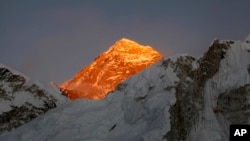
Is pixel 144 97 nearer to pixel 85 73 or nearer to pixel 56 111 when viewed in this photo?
pixel 56 111

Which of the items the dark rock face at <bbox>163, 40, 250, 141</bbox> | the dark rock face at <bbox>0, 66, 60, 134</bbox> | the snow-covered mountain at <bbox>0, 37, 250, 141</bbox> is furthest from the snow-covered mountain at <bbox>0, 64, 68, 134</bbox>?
the dark rock face at <bbox>163, 40, 250, 141</bbox>

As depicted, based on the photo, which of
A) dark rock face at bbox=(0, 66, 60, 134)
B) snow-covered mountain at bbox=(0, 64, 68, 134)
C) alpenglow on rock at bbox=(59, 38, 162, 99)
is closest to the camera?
dark rock face at bbox=(0, 66, 60, 134)

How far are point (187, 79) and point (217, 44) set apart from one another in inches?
383

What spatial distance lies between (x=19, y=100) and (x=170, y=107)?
1689 inches

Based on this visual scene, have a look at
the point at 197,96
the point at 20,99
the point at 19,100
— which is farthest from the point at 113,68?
the point at 197,96

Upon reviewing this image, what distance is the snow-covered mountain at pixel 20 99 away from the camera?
10110 centimetres

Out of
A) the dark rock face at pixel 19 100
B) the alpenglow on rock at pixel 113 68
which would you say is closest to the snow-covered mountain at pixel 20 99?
the dark rock face at pixel 19 100

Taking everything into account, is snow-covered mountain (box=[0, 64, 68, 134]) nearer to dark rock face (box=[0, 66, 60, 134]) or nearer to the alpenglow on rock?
dark rock face (box=[0, 66, 60, 134])

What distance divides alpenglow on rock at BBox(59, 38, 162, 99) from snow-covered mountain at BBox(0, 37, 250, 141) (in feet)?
272

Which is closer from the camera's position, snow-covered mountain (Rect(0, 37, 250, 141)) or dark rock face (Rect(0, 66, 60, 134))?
snow-covered mountain (Rect(0, 37, 250, 141))

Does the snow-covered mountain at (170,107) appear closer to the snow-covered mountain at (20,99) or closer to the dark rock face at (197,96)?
the dark rock face at (197,96)

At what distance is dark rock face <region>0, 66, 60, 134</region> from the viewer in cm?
10075

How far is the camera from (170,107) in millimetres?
75750

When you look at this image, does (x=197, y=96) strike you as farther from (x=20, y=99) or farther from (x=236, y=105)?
(x=20, y=99)
